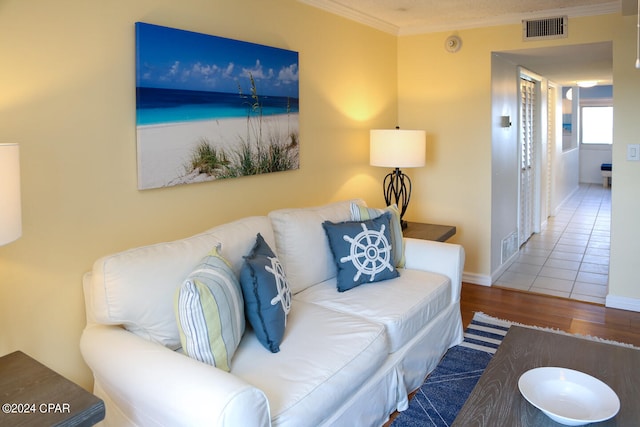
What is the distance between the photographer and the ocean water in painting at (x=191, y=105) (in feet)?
7.81

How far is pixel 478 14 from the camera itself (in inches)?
159

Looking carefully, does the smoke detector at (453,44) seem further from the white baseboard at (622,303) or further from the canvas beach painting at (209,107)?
the white baseboard at (622,303)

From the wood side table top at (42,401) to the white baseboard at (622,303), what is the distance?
3.69 meters

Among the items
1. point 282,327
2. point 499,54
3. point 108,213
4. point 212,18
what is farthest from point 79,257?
point 499,54

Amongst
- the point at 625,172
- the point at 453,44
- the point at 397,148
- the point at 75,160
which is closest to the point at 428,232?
the point at 397,148

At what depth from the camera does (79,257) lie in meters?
2.17

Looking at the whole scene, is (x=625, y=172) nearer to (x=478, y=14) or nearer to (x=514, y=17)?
(x=514, y=17)

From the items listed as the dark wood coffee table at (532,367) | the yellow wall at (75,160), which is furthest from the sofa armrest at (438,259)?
the yellow wall at (75,160)

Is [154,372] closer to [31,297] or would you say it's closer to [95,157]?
[31,297]

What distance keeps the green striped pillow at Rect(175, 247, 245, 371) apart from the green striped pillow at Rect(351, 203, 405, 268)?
1270 mm

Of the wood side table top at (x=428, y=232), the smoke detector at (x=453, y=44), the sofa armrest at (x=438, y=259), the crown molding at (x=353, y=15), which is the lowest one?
the sofa armrest at (x=438, y=259)

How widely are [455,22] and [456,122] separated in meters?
0.81

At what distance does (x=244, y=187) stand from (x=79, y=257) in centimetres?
106

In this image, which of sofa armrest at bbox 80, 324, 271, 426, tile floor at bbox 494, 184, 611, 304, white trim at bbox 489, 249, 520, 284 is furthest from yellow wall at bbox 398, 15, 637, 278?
sofa armrest at bbox 80, 324, 271, 426
